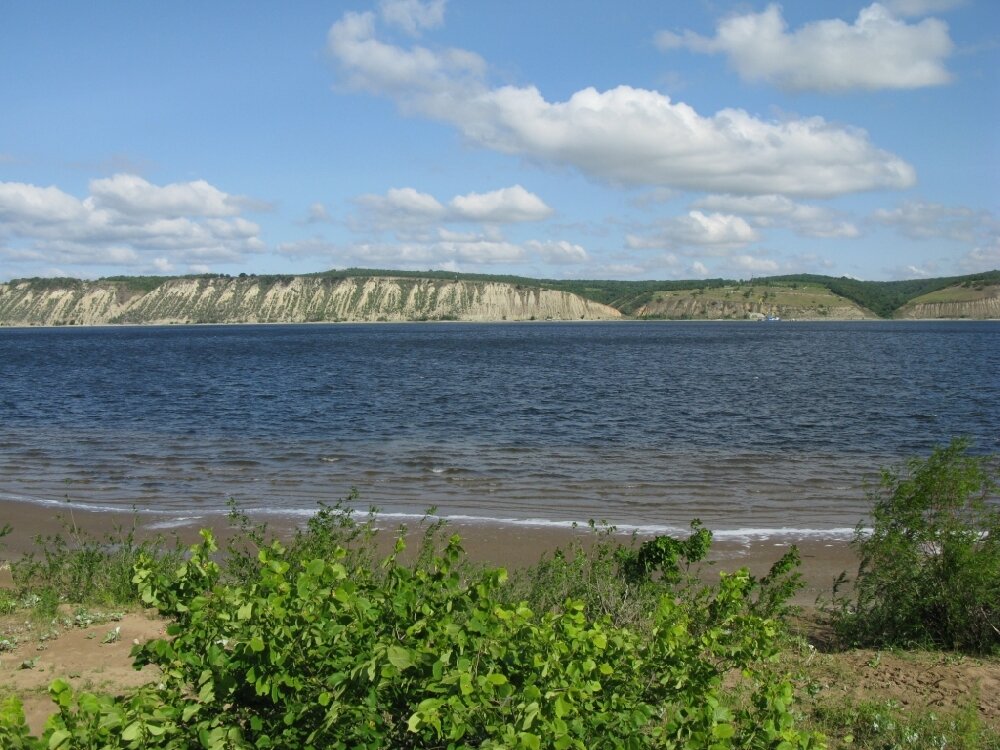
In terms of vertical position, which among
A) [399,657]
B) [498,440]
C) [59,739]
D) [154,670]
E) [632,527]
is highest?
[399,657]

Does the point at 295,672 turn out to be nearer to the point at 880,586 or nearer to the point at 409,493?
the point at 880,586

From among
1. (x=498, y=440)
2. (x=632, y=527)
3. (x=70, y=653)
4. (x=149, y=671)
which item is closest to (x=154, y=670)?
(x=149, y=671)

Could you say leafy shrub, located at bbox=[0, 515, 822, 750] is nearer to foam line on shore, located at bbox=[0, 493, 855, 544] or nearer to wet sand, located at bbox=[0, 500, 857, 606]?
wet sand, located at bbox=[0, 500, 857, 606]

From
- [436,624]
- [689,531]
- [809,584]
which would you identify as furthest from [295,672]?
[689,531]

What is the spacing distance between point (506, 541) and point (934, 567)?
8.40 meters

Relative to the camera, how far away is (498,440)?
29031 millimetres

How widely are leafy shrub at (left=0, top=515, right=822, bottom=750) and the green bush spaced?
570 cm

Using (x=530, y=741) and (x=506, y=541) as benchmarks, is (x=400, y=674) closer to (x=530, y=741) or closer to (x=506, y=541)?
(x=530, y=741)

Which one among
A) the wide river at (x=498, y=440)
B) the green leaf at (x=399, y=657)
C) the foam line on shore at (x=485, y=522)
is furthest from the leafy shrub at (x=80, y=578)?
the green leaf at (x=399, y=657)

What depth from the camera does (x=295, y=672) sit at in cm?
395

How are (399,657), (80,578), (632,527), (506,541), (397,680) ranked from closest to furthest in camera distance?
(399,657) < (397,680) < (80,578) < (506,541) < (632,527)

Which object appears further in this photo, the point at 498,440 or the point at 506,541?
the point at 498,440

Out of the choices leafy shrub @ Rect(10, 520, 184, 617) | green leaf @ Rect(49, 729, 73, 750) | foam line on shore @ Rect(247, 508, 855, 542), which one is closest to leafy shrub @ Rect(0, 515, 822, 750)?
green leaf @ Rect(49, 729, 73, 750)

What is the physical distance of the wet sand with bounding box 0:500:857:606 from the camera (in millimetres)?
14406
